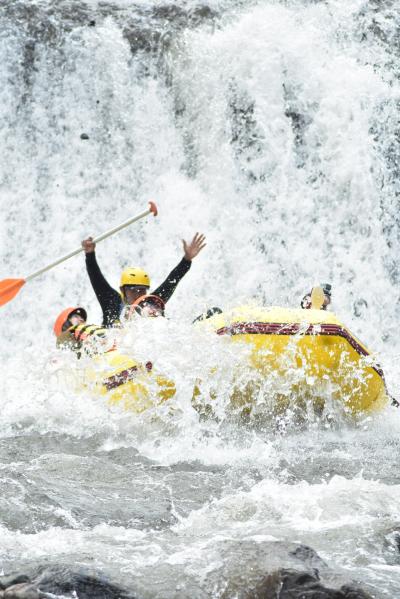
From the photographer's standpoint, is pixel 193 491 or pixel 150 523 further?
pixel 193 491

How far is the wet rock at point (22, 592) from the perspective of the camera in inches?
116

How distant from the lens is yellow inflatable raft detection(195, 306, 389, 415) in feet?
18.8

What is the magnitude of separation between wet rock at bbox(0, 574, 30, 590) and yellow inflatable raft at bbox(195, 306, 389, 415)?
2.82 m

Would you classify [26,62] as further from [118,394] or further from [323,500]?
[323,500]

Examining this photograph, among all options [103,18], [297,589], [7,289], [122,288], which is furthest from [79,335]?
[103,18]

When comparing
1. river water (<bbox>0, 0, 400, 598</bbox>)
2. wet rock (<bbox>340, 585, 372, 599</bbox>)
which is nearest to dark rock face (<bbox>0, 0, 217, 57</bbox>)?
river water (<bbox>0, 0, 400, 598</bbox>)

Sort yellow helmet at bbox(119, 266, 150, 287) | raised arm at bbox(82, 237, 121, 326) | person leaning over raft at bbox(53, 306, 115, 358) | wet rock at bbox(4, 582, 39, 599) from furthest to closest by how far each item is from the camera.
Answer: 1. yellow helmet at bbox(119, 266, 150, 287)
2. raised arm at bbox(82, 237, 121, 326)
3. person leaning over raft at bbox(53, 306, 115, 358)
4. wet rock at bbox(4, 582, 39, 599)

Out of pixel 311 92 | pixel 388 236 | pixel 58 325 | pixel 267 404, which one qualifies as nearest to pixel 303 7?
pixel 311 92

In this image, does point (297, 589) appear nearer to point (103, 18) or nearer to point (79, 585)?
point (79, 585)

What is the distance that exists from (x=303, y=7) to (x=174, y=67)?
205cm

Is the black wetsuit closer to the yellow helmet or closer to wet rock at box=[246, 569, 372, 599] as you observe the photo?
the yellow helmet

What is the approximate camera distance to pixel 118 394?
5863mm

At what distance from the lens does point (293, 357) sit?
5.73m

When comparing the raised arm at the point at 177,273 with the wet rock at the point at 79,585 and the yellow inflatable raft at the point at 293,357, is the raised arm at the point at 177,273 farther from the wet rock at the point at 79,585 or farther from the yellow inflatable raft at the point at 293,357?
the wet rock at the point at 79,585
